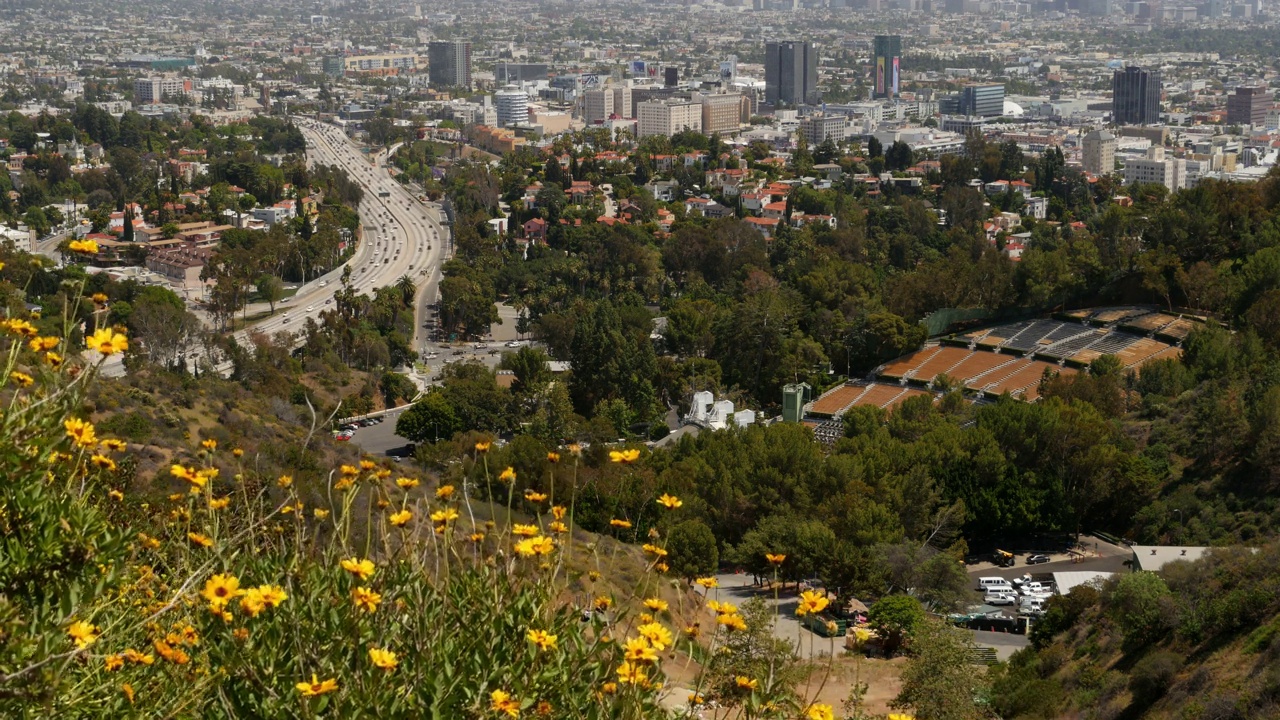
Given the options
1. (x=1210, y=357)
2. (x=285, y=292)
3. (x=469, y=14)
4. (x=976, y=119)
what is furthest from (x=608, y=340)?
(x=469, y=14)

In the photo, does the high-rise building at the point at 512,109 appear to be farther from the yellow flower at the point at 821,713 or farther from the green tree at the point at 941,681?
the yellow flower at the point at 821,713

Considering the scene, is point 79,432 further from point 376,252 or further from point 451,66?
point 451,66

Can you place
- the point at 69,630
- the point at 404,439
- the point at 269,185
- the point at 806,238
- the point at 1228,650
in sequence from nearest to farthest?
the point at 69,630
the point at 1228,650
the point at 404,439
the point at 806,238
the point at 269,185

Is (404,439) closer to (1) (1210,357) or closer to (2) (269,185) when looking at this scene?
(1) (1210,357)

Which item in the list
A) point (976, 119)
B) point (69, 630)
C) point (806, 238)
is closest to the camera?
point (69, 630)

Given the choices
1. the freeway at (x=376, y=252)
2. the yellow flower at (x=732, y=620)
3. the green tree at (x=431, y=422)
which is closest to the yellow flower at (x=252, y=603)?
the yellow flower at (x=732, y=620)

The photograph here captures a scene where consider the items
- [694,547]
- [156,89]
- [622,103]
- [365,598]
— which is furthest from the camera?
[156,89]

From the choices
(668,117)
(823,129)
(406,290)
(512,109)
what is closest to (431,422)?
(406,290)
